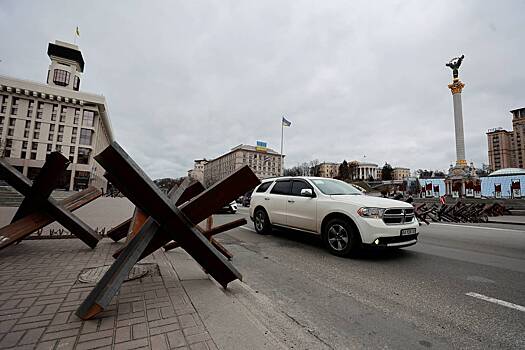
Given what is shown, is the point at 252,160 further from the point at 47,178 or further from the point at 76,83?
the point at 47,178

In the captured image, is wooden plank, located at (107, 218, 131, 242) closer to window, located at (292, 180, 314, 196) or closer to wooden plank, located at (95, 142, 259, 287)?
wooden plank, located at (95, 142, 259, 287)

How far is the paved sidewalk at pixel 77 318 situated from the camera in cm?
195

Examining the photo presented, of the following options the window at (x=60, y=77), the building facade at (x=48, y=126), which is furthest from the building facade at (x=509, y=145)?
the window at (x=60, y=77)

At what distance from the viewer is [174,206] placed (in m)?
2.78

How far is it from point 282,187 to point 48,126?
75.7 m

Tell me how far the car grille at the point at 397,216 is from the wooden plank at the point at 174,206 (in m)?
3.37

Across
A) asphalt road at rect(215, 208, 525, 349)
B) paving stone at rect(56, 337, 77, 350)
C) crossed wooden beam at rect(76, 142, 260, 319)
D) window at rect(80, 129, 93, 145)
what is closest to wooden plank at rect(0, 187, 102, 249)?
crossed wooden beam at rect(76, 142, 260, 319)

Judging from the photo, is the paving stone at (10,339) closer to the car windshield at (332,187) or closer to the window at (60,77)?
the car windshield at (332,187)

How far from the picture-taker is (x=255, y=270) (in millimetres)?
4461

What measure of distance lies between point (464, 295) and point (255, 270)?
3.05 m

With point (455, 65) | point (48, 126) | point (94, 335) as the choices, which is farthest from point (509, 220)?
point (48, 126)

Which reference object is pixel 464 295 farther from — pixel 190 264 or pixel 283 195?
pixel 283 195

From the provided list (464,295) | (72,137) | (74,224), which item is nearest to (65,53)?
(72,137)

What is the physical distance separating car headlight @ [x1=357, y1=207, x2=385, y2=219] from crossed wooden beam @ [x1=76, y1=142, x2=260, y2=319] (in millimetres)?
2991
